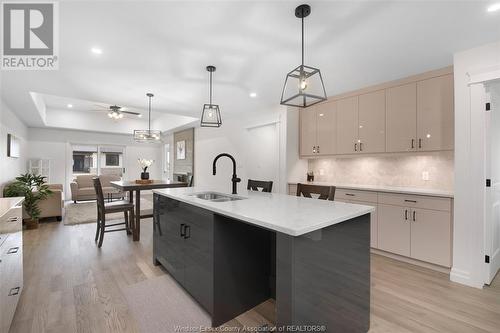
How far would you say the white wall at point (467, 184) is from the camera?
233 cm

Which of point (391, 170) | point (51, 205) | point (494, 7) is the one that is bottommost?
point (51, 205)

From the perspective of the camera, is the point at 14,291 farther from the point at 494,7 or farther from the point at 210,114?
the point at 494,7

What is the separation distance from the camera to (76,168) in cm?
819

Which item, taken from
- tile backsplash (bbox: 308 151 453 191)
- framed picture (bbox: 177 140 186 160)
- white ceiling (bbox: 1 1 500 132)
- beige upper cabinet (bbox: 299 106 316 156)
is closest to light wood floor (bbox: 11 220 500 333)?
tile backsplash (bbox: 308 151 453 191)

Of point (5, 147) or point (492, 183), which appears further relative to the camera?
point (5, 147)

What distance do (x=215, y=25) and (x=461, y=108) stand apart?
2.67 metres

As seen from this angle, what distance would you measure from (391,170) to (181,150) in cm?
652

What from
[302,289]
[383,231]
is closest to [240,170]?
[383,231]

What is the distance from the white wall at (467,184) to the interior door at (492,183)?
0.10 meters

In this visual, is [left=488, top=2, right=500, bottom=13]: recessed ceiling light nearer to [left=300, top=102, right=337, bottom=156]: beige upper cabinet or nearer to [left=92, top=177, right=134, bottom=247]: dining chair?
[left=300, top=102, right=337, bottom=156]: beige upper cabinet

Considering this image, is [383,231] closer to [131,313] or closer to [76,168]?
[131,313]

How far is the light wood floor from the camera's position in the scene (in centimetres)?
175

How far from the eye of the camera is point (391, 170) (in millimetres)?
3572

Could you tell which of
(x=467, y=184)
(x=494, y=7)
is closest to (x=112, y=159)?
(x=467, y=184)
